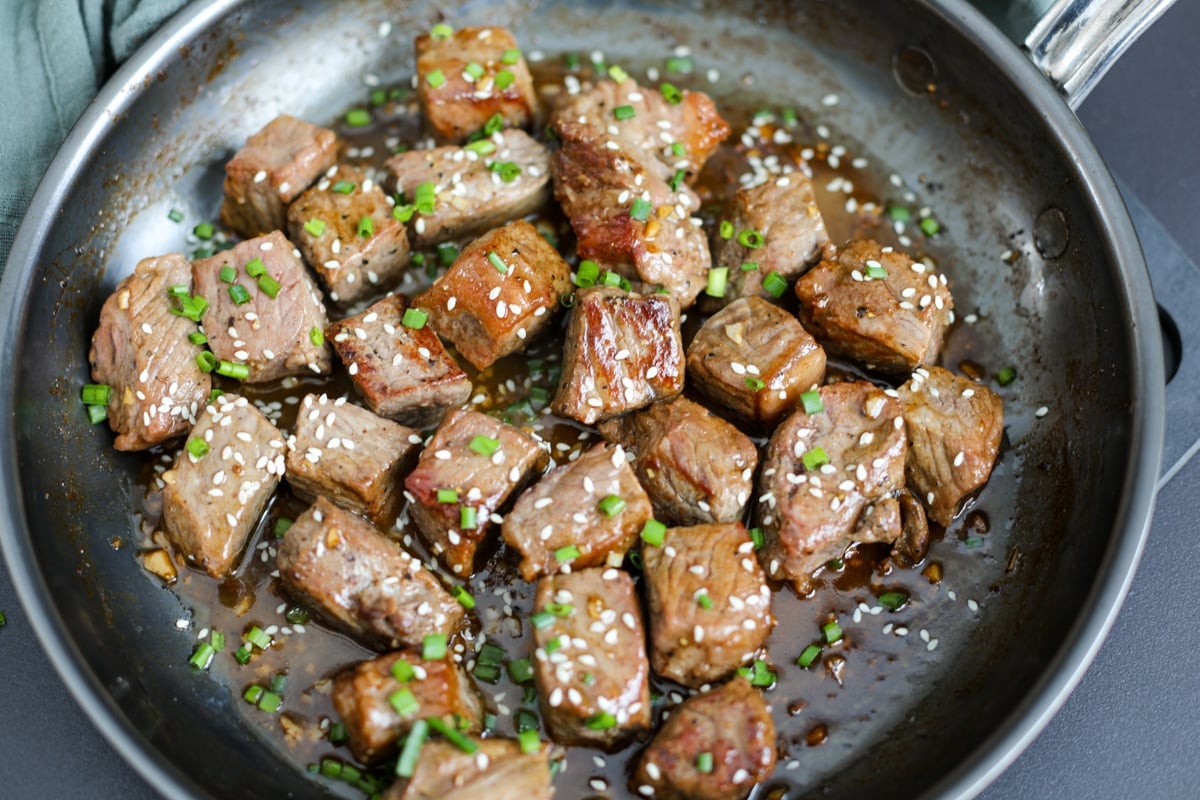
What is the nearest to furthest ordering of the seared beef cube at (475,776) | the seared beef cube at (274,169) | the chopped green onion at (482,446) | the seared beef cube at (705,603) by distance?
1. the seared beef cube at (475,776)
2. the seared beef cube at (705,603)
3. the chopped green onion at (482,446)
4. the seared beef cube at (274,169)

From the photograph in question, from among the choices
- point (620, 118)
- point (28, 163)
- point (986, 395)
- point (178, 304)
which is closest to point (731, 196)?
point (620, 118)

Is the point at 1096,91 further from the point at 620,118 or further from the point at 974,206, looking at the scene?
the point at 620,118

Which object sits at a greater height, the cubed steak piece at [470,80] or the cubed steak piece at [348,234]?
the cubed steak piece at [470,80]

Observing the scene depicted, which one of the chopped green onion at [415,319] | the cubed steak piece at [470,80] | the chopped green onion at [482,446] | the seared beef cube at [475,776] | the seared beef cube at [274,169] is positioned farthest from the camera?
the cubed steak piece at [470,80]

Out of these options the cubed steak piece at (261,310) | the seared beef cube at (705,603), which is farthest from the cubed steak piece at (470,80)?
the seared beef cube at (705,603)

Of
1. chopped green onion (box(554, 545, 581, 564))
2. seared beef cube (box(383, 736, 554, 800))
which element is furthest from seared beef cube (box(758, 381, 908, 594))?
Answer: seared beef cube (box(383, 736, 554, 800))

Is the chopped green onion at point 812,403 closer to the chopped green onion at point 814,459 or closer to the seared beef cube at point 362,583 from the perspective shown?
the chopped green onion at point 814,459

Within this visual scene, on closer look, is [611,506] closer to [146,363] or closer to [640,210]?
[640,210]
